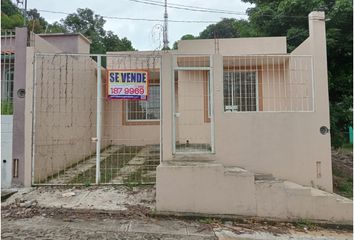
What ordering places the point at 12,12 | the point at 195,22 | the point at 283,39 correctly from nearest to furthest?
the point at 283,39
the point at 195,22
the point at 12,12

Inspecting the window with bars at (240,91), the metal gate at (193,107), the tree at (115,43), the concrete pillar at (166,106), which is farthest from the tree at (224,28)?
the concrete pillar at (166,106)

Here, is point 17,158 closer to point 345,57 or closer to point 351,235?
point 351,235

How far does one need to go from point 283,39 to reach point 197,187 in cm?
733

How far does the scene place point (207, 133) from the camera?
6273 mm

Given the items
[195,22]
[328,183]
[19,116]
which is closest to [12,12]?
[195,22]

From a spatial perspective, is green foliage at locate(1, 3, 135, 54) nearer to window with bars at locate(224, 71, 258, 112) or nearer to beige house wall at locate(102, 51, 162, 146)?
beige house wall at locate(102, 51, 162, 146)

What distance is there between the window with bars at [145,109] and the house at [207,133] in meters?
1.84

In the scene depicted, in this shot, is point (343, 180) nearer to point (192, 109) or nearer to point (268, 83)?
point (268, 83)

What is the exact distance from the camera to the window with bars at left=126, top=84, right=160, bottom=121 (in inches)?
416

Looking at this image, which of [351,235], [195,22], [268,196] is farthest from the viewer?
[195,22]

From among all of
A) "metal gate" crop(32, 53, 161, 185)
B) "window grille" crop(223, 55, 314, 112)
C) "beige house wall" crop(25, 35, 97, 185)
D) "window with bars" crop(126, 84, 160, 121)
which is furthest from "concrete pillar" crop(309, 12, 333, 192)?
"beige house wall" crop(25, 35, 97, 185)

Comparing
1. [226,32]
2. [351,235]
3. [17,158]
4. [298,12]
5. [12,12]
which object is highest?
[226,32]

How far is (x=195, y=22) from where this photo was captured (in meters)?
19.2

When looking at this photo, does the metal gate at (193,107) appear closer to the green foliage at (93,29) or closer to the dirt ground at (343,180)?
the dirt ground at (343,180)
